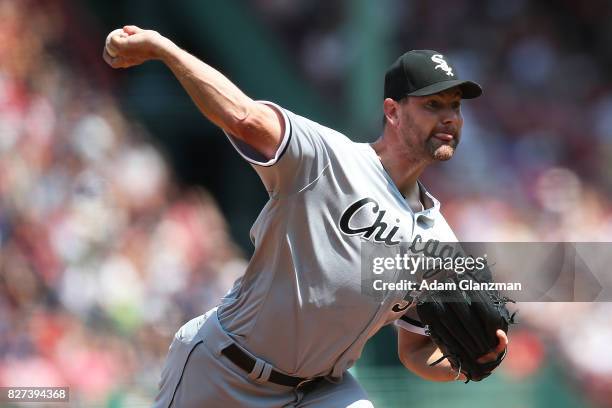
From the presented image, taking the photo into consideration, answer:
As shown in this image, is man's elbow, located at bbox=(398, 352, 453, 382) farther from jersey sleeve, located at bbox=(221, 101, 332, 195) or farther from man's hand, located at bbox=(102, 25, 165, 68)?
man's hand, located at bbox=(102, 25, 165, 68)

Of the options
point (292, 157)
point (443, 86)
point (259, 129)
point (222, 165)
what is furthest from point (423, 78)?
point (222, 165)

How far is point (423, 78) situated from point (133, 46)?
1.12 metres

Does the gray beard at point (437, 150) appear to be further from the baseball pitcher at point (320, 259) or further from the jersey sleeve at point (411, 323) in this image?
the jersey sleeve at point (411, 323)

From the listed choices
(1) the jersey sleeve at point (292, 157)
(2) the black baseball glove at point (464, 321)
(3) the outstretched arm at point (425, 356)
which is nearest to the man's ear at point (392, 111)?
(1) the jersey sleeve at point (292, 157)

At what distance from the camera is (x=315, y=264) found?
3.78 m

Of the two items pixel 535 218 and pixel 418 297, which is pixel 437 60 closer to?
pixel 418 297

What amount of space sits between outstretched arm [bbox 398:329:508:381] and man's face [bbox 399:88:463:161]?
0.78 meters

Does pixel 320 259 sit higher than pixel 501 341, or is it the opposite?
pixel 320 259

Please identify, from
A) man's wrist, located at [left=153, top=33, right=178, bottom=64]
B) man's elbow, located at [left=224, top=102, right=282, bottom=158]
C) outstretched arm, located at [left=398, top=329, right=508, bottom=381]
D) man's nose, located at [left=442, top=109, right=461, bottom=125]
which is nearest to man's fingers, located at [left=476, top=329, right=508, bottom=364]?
outstretched arm, located at [left=398, top=329, right=508, bottom=381]

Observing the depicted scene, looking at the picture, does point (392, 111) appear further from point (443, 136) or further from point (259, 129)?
point (259, 129)

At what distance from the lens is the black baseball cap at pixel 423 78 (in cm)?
394

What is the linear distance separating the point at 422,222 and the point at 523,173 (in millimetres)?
5623

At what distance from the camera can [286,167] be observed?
11.8 feet

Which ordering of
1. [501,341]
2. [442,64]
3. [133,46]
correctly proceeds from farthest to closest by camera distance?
[501,341], [442,64], [133,46]
